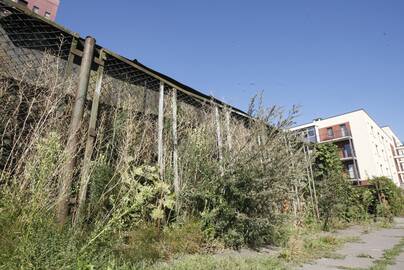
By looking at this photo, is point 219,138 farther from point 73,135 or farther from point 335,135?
point 335,135

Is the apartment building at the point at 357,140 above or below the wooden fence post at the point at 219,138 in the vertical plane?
above

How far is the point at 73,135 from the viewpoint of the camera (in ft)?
9.43

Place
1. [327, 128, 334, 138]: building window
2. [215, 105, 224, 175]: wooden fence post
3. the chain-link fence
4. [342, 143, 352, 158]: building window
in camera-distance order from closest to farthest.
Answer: the chain-link fence → [215, 105, 224, 175]: wooden fence post → [342, 143, 352, 158]: building window → [327, 128, 334, 138]: building window

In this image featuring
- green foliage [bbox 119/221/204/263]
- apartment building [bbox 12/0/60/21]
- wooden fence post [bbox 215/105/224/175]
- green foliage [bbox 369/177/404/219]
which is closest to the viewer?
green foliage [bbox 119/221/204/263]

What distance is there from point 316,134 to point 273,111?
123 feet

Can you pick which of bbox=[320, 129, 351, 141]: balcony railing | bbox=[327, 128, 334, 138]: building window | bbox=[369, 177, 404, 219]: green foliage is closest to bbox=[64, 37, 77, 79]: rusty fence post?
bbox=[369, 177, 404, 219]: green foliage

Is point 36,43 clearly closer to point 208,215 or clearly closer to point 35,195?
point 35,195

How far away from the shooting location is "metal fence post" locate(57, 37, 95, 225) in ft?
8.65

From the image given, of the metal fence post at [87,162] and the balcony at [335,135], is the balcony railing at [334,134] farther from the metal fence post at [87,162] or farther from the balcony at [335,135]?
the metal fence post at [87,162]

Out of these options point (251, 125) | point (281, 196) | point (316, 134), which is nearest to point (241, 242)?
point (281, 196)

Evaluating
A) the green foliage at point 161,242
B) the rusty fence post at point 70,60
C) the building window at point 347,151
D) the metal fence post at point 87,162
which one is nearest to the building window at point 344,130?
the building window at point 347,151

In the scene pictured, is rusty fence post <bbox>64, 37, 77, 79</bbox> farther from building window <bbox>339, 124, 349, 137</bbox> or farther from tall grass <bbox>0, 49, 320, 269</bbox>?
building window <bbox>339, 124, 349, 137</bbox>

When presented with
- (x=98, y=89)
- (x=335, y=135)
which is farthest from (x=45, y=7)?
(x=335, y=135)

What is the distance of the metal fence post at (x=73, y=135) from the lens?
2.64m
